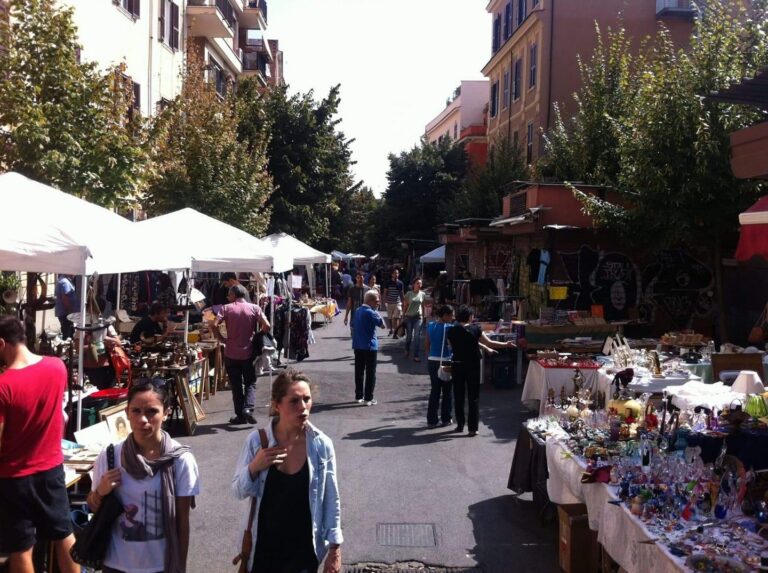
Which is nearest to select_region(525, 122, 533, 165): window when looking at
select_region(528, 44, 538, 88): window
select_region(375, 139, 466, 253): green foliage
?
select_region(528, 44, 538, 88): window

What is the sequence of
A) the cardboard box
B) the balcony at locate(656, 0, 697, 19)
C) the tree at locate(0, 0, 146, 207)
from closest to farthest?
the cardboard box → the tree at locate(0, 0, 146, 207) → the balcony at locate(656, 0, 697, 19)

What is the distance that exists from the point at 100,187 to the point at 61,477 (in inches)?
323

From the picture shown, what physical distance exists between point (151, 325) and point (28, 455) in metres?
6.43

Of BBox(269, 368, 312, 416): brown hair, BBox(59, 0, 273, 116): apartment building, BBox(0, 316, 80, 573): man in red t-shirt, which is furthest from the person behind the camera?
BBox(59, 0, 273, 116): apartment building

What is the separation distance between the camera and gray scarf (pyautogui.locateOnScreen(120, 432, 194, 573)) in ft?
12.6

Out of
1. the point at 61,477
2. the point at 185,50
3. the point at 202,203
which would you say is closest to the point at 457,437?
the point at 61,477

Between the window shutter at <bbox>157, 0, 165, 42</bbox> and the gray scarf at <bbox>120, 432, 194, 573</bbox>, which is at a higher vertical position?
the window shutter at <bbox>157, 0, 165, 42</bbox>

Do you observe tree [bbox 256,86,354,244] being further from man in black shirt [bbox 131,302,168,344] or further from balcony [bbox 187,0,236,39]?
man in black shirt [bbox 131,302,168,344]

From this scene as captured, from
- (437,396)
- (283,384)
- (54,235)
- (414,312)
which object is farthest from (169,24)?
(283,384)

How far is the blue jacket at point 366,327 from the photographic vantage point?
12000mm

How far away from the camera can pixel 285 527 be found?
3.90m

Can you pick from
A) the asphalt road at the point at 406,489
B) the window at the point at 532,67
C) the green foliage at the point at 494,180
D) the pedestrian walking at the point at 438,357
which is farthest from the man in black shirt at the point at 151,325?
the window at the point at 532,67

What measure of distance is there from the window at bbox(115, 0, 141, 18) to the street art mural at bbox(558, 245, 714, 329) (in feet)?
45.2

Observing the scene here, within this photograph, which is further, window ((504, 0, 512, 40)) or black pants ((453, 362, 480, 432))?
window ((504, 0, 512, 40))
